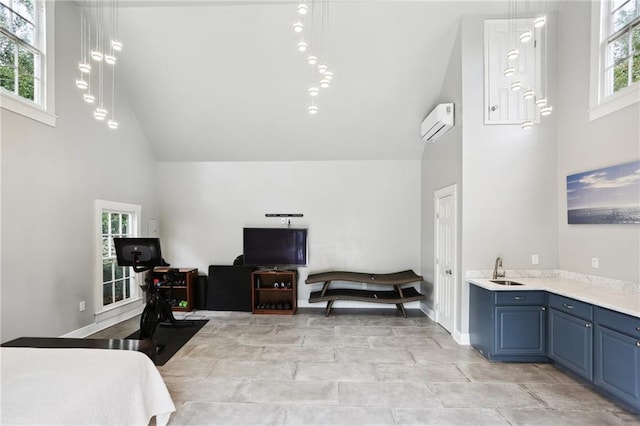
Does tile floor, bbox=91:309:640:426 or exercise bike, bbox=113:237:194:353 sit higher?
exercise bike, bbox=113:237:194:353

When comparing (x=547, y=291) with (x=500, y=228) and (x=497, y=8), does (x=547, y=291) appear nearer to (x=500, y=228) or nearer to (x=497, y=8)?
(x=500, y=228)

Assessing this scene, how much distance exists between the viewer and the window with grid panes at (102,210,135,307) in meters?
4.56

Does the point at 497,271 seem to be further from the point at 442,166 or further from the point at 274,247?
the point at 274,247

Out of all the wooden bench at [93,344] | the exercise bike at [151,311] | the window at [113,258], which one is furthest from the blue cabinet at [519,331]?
the window at [113,258]

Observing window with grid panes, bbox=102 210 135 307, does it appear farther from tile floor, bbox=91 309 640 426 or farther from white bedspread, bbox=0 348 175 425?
white bedspread, bbox=0 348 175 425

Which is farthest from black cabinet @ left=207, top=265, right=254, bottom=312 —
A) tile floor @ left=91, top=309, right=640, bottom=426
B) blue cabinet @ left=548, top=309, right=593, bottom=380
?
→ blue cabinet @ left=548, top=309, right=593, bottom=380

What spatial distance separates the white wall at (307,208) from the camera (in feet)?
18.7

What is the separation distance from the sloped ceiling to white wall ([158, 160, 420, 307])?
0.29 m

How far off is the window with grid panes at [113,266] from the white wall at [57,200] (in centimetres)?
31

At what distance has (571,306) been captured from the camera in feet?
9.68

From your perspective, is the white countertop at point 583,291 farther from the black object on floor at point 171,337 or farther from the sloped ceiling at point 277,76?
the black object on floor at point 171,337

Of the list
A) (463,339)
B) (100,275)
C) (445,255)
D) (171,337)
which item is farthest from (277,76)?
(463,339)

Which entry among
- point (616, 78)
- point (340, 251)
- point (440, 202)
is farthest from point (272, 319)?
point (616, 78)

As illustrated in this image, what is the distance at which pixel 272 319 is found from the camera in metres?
5.00
